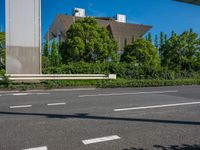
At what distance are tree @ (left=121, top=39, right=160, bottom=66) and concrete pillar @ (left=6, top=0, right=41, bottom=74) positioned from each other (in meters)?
15.5

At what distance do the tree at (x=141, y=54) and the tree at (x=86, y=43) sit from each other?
17.6 ft

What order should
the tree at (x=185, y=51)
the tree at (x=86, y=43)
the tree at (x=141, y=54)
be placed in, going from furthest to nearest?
the tree at (x=185, y=51)
the tree at (x=141, y=54)
the tree at (x=86, y=43)

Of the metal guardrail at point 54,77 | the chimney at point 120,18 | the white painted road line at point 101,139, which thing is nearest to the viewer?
the white painted road line at point 101,139

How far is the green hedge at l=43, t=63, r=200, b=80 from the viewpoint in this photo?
46.3 ft

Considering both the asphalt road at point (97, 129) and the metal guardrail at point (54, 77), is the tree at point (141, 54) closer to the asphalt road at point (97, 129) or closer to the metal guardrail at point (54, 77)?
the metal guardrail at point (54, 77)

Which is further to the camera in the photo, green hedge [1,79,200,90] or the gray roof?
the gray roof

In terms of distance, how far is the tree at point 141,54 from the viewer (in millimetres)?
25875

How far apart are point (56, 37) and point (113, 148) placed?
40.1 metres

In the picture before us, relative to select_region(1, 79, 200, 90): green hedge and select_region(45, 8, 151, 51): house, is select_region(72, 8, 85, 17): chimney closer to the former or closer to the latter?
select_region(45, 8, 151, 51): house

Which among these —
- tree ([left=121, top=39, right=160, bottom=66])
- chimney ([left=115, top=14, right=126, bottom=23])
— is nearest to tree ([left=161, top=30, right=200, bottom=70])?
tree ([left=121, top=39, right=160, bottom=66])

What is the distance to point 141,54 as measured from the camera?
26.0 meters

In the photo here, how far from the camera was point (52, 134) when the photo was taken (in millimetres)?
3789

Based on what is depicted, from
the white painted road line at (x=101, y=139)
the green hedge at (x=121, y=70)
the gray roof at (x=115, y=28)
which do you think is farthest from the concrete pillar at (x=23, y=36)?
the gray roof at (x=115, y=28)

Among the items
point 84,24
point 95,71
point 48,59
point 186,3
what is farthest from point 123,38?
point 186,3
